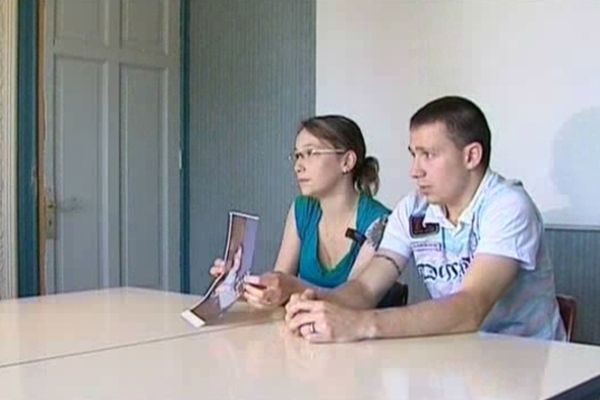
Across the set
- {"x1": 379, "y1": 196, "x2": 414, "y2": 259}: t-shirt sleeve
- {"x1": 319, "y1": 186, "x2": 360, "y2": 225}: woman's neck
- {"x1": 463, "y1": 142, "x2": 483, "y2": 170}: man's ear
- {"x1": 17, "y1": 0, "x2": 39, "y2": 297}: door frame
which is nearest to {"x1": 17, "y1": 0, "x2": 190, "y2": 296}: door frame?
{"x1": 17, "y1": 0, "x2": 39, "y2": 297}: door frame

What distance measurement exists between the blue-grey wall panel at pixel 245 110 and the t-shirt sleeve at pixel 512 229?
6.57 feet

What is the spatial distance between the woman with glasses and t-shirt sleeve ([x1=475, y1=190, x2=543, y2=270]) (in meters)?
0.51

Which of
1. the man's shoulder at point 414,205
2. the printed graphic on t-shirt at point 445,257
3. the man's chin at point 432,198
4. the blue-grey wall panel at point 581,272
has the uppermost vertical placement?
the man's chin at point 432,198

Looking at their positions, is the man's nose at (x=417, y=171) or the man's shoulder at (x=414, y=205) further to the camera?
the man's shoulder at (x=414, y=205)

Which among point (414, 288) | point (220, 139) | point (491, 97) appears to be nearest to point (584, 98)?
point (491, 97)

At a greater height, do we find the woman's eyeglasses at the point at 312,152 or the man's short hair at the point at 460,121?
the man's short hair at the point at 460,121

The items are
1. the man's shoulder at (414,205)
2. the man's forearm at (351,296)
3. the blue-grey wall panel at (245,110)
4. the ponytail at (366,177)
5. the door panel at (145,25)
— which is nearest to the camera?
the man's forearm at (351,296)

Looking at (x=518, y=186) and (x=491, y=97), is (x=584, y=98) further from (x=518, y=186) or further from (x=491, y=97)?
(x=518, y=186)

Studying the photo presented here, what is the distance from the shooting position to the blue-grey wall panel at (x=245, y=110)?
3953 millimetres

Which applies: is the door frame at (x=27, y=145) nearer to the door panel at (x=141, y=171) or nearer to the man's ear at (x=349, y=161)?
the door panel at (x=141, y=171)

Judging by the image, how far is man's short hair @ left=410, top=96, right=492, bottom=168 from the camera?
1980 millimetres

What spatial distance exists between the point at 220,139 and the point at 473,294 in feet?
8.92

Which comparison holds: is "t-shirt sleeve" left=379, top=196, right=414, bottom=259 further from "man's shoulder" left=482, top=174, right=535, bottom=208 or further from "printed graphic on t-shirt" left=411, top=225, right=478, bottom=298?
"man's shoulder" left=482, top=174, right=535, bottom=208

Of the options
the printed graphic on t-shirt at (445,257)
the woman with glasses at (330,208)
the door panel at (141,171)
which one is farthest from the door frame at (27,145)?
the printed graphic on t-shirt at (445,257)
